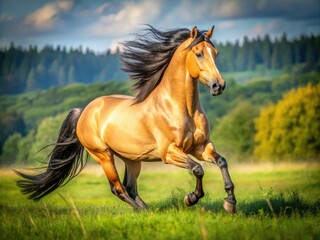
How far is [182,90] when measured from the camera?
10.6 metres

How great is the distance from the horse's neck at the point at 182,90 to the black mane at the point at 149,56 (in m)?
0.42

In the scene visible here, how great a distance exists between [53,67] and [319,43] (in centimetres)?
5899

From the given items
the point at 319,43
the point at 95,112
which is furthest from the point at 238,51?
the point at 95,112

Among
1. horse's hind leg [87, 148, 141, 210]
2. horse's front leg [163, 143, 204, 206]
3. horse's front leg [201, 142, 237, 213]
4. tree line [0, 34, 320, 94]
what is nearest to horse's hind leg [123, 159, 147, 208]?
horse's hind leg [87, 148, 141, 210]

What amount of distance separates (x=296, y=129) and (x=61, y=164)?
59.6 metres

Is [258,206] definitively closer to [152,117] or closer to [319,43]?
[152,117]

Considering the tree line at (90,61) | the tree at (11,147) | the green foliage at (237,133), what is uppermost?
the tree line at (90,61)

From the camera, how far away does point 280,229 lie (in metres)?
8.70

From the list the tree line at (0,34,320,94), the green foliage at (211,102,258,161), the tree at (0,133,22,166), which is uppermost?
the tree line at (0,34,320,94)

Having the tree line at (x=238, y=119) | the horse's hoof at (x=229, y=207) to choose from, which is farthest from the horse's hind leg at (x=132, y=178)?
the tree line at (x=238, y=119)

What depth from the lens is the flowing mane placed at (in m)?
11.1

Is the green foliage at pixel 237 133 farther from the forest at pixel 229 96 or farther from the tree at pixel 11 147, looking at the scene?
the tree at pixel 11 147

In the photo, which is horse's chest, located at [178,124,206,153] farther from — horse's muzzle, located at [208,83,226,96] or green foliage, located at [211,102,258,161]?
green foliage, located at [211,102,258,161]

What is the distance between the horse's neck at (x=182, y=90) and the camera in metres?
10.5
